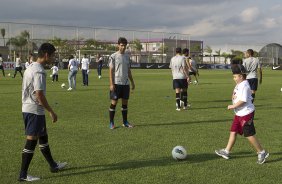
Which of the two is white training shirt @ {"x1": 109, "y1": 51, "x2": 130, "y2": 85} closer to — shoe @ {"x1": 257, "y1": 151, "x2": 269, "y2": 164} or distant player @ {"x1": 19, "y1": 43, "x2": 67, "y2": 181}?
distant player @ {"x1": 19, "y1": 43, "x2": 67, "y2": 181}

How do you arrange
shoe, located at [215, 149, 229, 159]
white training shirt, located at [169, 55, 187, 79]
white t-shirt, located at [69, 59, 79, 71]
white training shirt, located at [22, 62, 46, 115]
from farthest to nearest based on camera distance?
1. white t-shirt, located at [69, 59, 79, 71]
2. white training shirt, located at [169, 55, 187, 79]
3. shoe, located at [215, 149, 229, 159]
4. white training shirt, located at [22, 62, 46, 115]

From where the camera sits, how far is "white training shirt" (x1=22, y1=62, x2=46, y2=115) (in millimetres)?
5473

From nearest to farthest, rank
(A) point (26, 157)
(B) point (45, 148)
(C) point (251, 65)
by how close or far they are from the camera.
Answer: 1. (A) point (26, 157)
2. (B) point (45, 148)
3. (C) point (251, 65)

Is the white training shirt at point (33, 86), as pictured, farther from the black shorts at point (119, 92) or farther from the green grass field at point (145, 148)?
the black shorts at point (119, 92)

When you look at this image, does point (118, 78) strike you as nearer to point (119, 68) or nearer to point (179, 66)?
point (119, 68)

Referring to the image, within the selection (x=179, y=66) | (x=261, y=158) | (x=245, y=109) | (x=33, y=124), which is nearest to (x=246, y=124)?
(x=245, y=109)

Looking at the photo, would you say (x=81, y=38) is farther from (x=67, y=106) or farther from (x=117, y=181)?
(x=117, y=181)

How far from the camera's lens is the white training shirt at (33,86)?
5.47 m

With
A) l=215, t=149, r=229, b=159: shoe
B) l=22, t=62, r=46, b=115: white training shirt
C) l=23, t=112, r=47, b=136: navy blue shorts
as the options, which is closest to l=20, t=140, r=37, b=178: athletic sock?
l=23, t=112, r=47, b=136: navy blue shorts

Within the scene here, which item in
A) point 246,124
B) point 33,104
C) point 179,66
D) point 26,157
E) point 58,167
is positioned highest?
point 179,66

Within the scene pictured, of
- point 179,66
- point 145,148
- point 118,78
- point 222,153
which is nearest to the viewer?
point 222,153

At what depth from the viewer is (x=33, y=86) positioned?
5.54 m

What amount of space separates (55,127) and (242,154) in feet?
15.2

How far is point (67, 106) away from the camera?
551 inches
